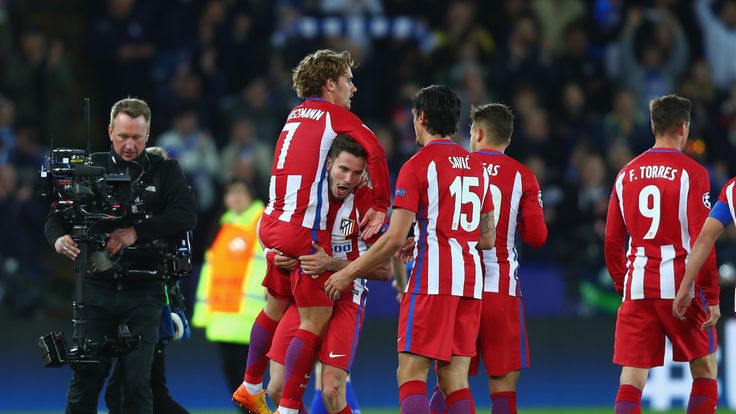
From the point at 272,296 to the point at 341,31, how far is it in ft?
Answer: 30.0

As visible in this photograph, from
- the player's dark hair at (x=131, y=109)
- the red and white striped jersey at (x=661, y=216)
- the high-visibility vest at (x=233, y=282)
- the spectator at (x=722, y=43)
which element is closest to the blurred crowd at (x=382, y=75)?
the spectator at (x=722, y=43)

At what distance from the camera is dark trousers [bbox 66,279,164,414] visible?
8492mm

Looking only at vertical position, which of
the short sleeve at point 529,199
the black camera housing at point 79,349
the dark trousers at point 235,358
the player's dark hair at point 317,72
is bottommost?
the dark trousers at point 235,358

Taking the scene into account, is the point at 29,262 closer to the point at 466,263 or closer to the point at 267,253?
the point at 267,253

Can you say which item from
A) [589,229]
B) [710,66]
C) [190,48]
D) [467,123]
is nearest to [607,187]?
[589,229]

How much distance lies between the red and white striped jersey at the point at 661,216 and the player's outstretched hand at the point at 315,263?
2071 mm

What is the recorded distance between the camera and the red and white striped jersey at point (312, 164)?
26.8 feet

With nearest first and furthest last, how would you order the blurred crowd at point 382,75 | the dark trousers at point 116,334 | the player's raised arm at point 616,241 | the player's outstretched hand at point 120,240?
the dark trousers at point 116,334 < the player's outstretched hand at point 120,240 < the player's raised arm at point 616,241 < the blurred crowd at point 382,75

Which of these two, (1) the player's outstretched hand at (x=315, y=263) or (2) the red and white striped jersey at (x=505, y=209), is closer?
(1) the player's outstretched hand at (x=315, y=263)

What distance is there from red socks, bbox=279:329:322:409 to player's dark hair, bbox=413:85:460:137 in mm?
1552

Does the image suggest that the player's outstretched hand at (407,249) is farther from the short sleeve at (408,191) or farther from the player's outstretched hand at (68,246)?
the player's outstretched hand at (68,246)

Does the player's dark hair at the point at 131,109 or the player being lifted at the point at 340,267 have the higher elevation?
the player's dark hair at the point at 131,109

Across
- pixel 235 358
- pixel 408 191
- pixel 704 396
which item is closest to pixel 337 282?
pixel 408 191

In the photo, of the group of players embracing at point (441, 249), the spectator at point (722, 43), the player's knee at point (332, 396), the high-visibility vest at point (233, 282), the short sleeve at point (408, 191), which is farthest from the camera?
the spectator at point (722, 43)
